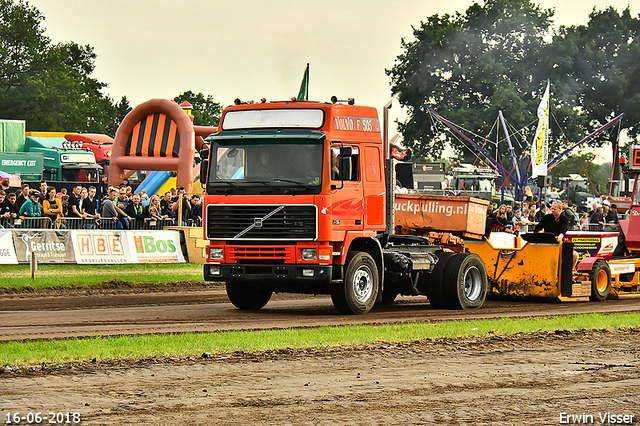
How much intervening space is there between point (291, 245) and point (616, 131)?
65237mm

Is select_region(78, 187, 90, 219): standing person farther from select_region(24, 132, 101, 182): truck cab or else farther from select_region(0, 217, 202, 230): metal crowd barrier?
select_region(24, 132, 101, 182): truck cab

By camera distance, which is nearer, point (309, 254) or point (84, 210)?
point (309, 254)

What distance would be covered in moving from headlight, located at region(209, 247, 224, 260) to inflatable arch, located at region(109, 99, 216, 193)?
48.9ft

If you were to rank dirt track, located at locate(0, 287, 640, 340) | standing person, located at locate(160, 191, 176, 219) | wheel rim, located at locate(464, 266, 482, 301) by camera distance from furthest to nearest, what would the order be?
standing person, located at locate(160, 191, 176, 219) < wheel rim, located at locate(464, 266, 482, 301) < dirt track, located at locate(0, 287, 640, 340)

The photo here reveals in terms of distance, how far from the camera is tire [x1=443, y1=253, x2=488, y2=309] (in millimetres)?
17047

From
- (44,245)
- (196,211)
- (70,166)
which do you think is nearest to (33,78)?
(70,166)

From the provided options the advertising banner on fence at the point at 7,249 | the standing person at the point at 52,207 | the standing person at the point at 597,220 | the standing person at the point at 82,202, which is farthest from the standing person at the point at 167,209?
the standing person at the point at 597,220

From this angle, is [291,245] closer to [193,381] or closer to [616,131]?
[193,381]

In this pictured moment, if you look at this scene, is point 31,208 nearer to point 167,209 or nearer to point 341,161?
point 167,209

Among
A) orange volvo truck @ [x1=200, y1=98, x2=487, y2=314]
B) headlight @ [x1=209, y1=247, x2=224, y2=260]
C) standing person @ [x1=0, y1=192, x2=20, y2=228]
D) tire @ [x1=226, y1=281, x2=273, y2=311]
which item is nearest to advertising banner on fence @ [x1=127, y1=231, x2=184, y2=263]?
standing person @ [x1=0, y1=192, x2=20, y2=228]

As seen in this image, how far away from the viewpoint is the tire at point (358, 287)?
1543 cm

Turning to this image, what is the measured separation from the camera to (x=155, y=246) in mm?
24312

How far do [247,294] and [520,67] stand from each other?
58.7m

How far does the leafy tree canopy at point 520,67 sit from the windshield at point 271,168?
55537 mm
